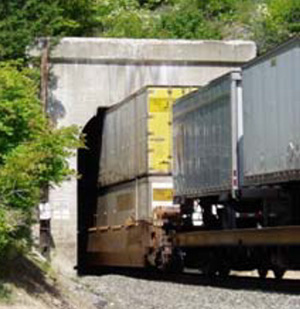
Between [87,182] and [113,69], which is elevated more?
[113,69]

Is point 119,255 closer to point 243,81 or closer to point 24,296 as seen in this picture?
point 243,81

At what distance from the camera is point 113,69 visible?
103 feet

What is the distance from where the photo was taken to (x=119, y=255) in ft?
88.6

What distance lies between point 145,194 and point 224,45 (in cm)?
799

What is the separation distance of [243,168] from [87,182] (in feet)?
49.9

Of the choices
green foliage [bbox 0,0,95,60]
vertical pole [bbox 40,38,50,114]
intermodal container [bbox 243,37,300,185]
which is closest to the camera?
intermodal container [bbox 243,37,300,185]

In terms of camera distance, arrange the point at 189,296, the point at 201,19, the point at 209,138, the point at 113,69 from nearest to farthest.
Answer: the point at 189,296 → the point at 209,138 → the point at 113,69 → the point at 201,19

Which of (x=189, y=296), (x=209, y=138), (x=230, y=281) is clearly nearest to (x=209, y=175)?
(x=209, y=138)

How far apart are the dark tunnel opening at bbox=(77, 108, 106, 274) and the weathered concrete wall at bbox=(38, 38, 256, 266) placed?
128cm

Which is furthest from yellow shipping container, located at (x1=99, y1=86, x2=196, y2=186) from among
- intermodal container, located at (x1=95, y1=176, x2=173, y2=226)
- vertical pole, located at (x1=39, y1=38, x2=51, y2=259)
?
vertical pole, located at (x1=39, y1=38, x2=51, y2=259)

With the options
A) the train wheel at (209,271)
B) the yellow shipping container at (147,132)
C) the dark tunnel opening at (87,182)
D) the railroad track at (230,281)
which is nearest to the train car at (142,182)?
the yellow shipping container at (147,132)

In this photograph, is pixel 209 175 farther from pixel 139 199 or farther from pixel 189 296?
pixel 139 199

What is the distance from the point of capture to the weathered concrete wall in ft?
101

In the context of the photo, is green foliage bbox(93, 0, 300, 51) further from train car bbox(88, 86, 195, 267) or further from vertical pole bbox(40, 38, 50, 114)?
train car bbox(88, 86, 195, 267)
